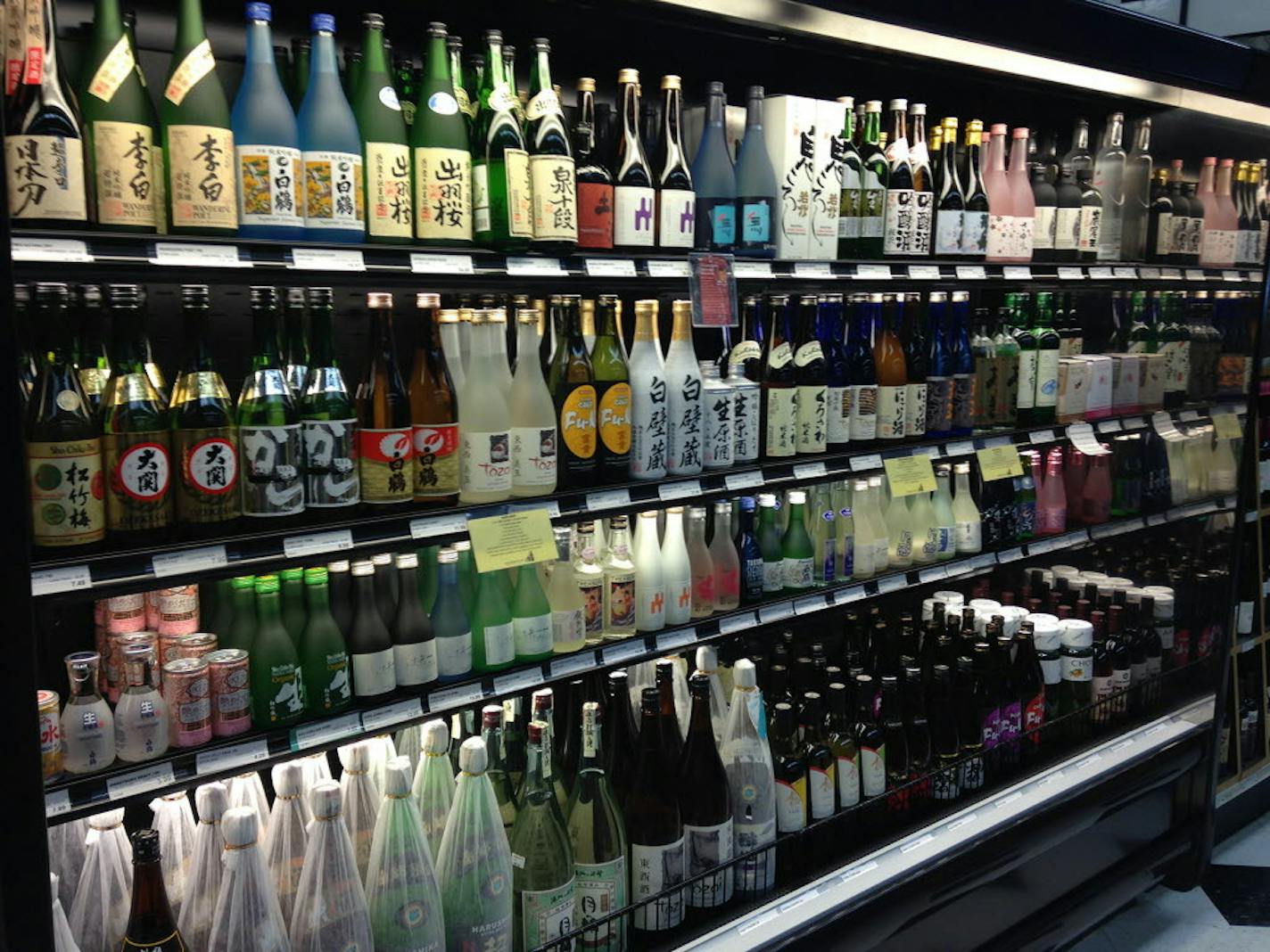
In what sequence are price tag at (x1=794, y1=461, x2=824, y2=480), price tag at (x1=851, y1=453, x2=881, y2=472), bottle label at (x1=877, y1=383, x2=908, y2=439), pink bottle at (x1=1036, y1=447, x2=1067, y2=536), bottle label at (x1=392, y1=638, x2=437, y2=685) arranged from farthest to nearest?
1. pink bottle at (x1=1036, y1=447, x2=1067, y2=536)
2. bottle label at (x1=877, y1=383, x2=908, y2=439)
3. price tag at (x1=851, y1=453, x2=881, y2=472)
4. price tag at (x1=794, y1=461, x2=824, y2=480)
5. bottle label at (x1=392, y1=638, x2=437, y2=685)

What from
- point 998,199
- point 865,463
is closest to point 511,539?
point 865,463

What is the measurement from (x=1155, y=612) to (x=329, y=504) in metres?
2.96

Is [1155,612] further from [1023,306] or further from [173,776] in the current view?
[173,776]

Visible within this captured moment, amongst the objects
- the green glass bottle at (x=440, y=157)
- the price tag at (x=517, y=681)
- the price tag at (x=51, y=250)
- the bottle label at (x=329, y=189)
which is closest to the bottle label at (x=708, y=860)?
the price tag at (x=517, y=681)

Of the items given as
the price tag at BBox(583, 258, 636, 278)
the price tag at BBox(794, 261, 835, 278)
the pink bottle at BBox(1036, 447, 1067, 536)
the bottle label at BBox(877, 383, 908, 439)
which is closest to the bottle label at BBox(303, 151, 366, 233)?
the price tag at BBox(583, 258, 636, 278)

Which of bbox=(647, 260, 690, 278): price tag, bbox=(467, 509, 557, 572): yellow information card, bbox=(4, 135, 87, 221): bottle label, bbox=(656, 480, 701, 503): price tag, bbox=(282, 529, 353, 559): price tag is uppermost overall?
bbox=(4, 135, 87, 221): bottle label

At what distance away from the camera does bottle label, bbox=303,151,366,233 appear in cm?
175

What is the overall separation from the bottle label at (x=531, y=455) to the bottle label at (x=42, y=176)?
872 mm

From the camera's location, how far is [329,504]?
5.88ft

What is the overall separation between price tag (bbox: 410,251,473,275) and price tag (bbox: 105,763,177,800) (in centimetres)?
Answer: 93

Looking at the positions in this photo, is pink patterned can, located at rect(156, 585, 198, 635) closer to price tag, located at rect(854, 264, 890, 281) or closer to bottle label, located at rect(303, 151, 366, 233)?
bottle label, located at rect(303, 151, 366, 233)

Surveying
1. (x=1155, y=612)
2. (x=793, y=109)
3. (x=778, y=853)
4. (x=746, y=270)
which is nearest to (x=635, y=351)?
(x=746, y=270)

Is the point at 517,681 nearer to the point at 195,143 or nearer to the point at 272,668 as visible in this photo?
the point at 272,668

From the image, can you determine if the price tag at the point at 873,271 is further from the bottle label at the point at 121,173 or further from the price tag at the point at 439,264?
the bottle label at the point at 121,173
